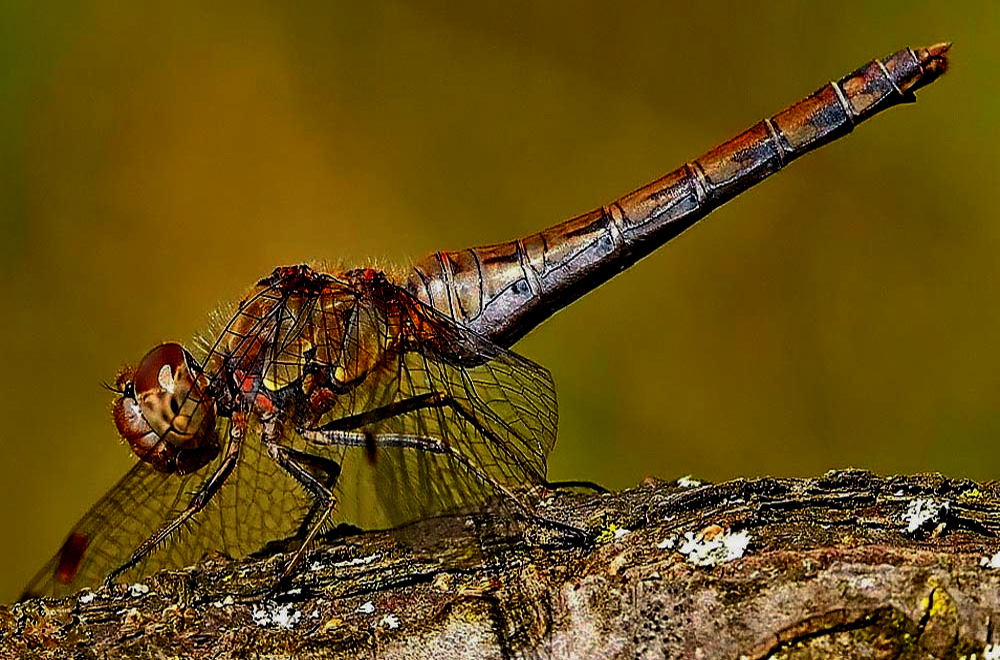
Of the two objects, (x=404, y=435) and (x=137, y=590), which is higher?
(x=404, y=435)

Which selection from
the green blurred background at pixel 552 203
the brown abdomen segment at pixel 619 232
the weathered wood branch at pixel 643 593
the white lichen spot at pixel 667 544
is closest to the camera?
the weathered wood branch at pixel 643 593

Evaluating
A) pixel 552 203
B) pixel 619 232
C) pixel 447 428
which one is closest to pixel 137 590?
pixel 447 428

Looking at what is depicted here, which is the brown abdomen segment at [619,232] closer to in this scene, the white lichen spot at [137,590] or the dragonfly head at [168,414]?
the dragonfly head at [168,414]

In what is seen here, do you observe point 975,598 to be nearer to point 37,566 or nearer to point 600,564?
point 600,564

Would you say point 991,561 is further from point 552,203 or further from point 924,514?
point 552,203

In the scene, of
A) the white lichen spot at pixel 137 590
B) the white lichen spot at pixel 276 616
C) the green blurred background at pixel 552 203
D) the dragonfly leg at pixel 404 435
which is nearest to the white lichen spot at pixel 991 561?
the white lichen spot at pixel 276 616

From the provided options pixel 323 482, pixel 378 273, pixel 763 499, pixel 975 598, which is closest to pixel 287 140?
pixel 378 273
